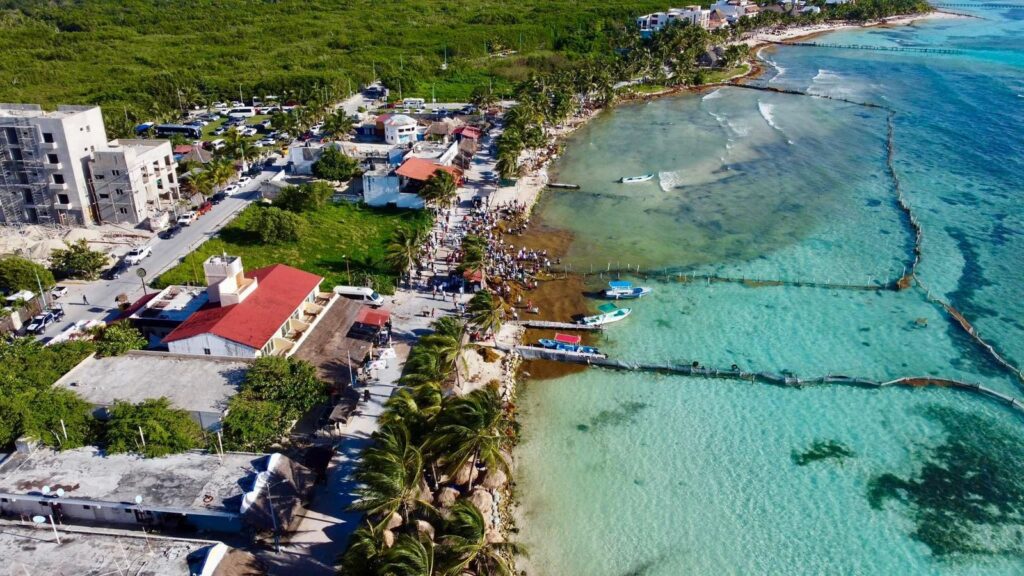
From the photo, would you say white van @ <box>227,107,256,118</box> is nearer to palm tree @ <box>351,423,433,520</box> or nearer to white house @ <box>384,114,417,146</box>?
white house @ <box>384,114,417,146</box>

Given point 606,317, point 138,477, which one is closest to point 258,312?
point 138,477

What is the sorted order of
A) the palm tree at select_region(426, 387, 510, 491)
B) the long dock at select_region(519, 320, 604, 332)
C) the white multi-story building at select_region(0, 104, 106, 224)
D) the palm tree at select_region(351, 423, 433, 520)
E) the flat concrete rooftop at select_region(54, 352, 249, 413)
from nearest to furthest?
1. the palm tree at select_region(351, 423, 433, 520)
2. the palm tree at select_region(426, 387, 510, 491)
3. the flat concrete rooftop at select_region(54, 352, 249, 413)
4. the long dock at select_region(519, 320, 604, 332)
5. the white multi-story building at select_region(0, 104, 106, 224)

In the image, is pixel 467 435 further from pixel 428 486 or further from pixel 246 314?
pixel 246 314

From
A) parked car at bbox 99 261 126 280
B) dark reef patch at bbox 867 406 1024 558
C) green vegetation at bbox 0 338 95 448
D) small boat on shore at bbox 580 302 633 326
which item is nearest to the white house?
parked car at bbox 99 261 126 280

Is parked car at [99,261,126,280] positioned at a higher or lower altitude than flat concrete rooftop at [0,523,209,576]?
higher

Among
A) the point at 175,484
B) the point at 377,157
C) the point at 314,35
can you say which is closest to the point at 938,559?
the point at 175,484

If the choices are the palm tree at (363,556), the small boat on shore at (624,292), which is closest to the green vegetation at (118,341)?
A: the palm tree at (363,556)
